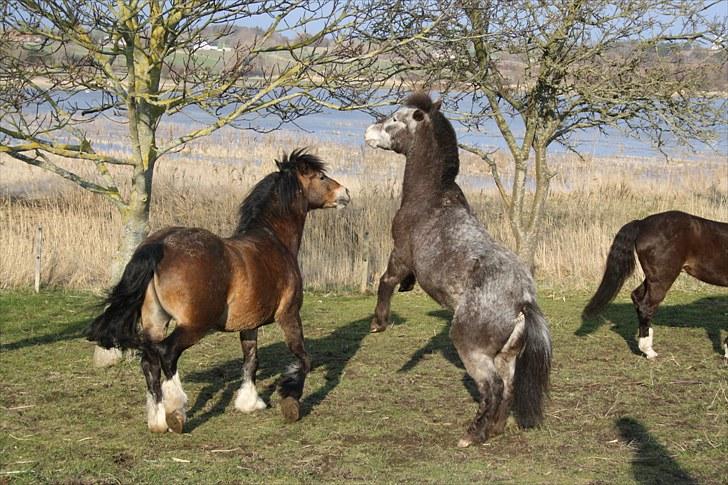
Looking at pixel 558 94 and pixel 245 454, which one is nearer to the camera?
pixel 245 454

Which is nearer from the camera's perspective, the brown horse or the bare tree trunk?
the brown horse

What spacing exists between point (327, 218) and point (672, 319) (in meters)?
5.94

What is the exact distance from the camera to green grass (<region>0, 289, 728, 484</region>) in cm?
534

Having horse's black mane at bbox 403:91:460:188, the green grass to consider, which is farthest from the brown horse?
horse's black mane at bbox 403:91:460:188

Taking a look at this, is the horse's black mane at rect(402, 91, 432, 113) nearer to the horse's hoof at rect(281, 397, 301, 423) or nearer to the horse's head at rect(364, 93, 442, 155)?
the horse's head at rect(364, 93, 442, 155)

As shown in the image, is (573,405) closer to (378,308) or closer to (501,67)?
(378,308)

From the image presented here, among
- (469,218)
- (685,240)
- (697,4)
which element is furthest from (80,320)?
(697,4)

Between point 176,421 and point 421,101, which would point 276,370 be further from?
point 421,101

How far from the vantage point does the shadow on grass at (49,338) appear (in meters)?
8.60

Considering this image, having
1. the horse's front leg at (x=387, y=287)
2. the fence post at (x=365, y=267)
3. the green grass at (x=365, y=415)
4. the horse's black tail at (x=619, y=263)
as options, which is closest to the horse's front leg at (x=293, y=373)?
Answer: the green grass at (x=365, y=415)

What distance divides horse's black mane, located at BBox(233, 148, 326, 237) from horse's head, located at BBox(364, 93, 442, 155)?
744 millimetres

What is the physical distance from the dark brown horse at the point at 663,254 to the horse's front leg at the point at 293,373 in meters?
3.64

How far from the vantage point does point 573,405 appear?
6875 millimetres

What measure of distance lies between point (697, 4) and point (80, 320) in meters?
7.52
